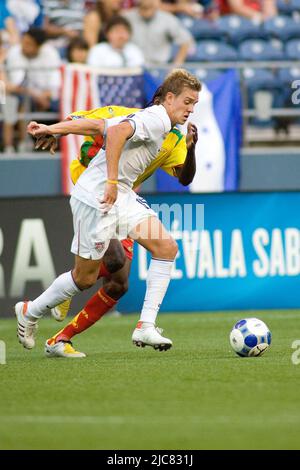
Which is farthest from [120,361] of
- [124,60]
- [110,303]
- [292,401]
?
[124,60]

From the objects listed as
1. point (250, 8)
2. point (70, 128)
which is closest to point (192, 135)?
point (70, 128)

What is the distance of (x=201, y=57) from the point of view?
17.7 meters

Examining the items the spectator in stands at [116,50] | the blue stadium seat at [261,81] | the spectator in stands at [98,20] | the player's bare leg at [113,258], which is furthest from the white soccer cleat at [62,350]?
the blue stadium seat at [261,81]

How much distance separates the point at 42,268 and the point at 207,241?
1.94 m

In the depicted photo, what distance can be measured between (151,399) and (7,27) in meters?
10.7

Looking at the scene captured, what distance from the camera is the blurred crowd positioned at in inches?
Answer: 624

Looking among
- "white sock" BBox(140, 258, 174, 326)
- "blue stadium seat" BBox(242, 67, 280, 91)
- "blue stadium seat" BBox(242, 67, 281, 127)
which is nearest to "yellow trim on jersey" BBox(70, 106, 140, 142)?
"white sock" BBox(140, 258, 174, 326)

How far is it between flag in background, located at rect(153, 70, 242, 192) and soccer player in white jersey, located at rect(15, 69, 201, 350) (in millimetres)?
7136

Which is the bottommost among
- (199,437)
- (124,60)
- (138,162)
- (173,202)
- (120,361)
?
(199,437)

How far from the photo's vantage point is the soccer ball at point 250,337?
8.68 m

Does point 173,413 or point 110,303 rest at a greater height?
point 110,303

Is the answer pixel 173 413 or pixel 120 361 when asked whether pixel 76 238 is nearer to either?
pixel 120 361

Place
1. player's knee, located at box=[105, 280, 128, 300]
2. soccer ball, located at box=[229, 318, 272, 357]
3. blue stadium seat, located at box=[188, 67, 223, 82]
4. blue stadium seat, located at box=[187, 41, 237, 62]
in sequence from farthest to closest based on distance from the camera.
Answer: blue stadium seat, located at box=[187, 41, 237, 62]
blue stadium seat, located at box=[188, 67, 223, 82]
player's knee, located at box=[105, 280, 128, 300]
soccer ball, located at box=[229, 318, 272, 357]

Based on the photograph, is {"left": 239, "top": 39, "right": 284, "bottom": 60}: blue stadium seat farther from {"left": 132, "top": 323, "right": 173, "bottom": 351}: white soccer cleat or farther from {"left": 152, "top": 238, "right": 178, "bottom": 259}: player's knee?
{"left": 132, "top": 323, "right": 173, "bottom": 351}: white soccer cleat
